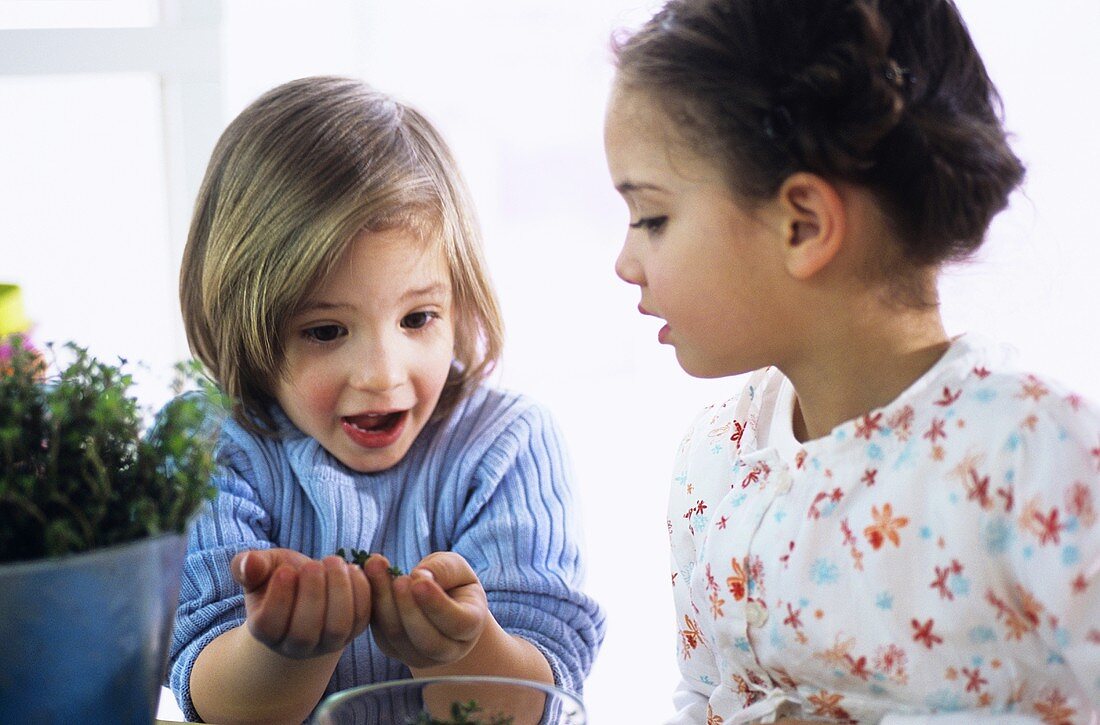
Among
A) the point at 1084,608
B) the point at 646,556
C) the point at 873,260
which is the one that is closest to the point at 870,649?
the point at 1084,608

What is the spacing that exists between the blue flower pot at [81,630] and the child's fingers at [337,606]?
178 mm

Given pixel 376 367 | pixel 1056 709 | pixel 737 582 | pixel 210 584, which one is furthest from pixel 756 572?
pixel 210 584

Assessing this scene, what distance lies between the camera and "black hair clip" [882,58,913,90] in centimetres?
80

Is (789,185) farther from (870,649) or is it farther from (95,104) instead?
(95,104)

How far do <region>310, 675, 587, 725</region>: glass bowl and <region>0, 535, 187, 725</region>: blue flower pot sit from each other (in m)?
0.11

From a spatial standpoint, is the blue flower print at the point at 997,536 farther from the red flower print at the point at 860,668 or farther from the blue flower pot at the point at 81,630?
the blue flower pot at the point at 81,630

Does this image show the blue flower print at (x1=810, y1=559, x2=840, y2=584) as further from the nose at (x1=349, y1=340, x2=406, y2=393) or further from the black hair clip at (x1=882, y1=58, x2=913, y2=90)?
the nose at (x1=349, y1=340, x2=406, y2=393)

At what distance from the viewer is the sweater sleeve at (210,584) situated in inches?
45.0

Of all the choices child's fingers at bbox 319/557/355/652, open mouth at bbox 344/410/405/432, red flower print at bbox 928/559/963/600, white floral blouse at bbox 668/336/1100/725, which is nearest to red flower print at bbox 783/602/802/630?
white floral blouse at bbox 668/336/1100/725

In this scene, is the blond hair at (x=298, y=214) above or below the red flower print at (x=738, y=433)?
above

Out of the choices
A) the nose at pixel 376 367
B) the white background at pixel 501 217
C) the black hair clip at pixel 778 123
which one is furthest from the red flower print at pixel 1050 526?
the white background at pixel 501 217

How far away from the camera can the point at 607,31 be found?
3.31 feet

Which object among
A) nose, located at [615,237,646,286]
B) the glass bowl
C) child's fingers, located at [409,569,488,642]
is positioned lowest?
the glass bowl

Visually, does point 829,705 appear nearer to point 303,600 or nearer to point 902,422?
point 902,422
